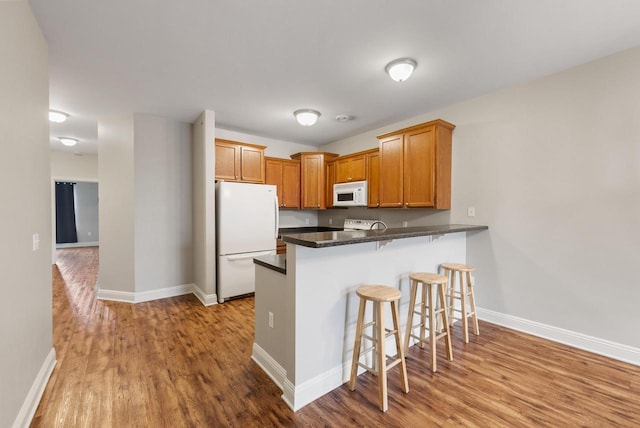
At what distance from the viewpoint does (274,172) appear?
16.1 feet

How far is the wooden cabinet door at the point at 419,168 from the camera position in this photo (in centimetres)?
337

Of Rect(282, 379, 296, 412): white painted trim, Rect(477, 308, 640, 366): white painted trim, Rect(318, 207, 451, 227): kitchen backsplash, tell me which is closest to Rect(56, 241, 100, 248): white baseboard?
Rect(318, 207, 451, 227): kitchen backsplash

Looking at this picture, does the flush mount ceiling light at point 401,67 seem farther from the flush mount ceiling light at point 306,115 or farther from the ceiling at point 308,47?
the flush mount ceiling light at point 306,115

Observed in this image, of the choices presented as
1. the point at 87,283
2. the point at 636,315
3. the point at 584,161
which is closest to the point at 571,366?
the point at 636,315

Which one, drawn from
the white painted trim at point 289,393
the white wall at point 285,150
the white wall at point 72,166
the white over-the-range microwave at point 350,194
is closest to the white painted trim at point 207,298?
the white wall at point 285,150

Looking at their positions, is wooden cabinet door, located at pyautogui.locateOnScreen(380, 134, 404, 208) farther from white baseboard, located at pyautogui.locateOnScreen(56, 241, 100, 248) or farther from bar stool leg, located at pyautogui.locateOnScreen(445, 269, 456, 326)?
white baseboard, located at pyautogui.locateOnScreen(56, 241, 100, 248)

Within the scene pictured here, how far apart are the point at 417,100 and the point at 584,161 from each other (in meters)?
1.80

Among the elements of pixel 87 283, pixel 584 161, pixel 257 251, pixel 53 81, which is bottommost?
pixel 87 283

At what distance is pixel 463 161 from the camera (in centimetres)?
340

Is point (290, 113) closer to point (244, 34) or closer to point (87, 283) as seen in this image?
point (244, 34)

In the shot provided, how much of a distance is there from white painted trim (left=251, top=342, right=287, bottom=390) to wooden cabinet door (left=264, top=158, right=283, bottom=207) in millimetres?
3002

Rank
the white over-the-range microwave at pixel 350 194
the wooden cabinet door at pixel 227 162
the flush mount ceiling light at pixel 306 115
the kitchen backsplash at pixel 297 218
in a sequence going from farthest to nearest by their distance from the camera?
the kitchen backsplash at pixel 297 218
the white over-the-range microwave at pixel 350 194
the wooden cabinet door at pixel 227 162
the flush mount ceiling light at pixel 306 115

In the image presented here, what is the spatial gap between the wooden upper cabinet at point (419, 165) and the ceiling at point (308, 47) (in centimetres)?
41

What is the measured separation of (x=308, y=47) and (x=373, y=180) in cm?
249
